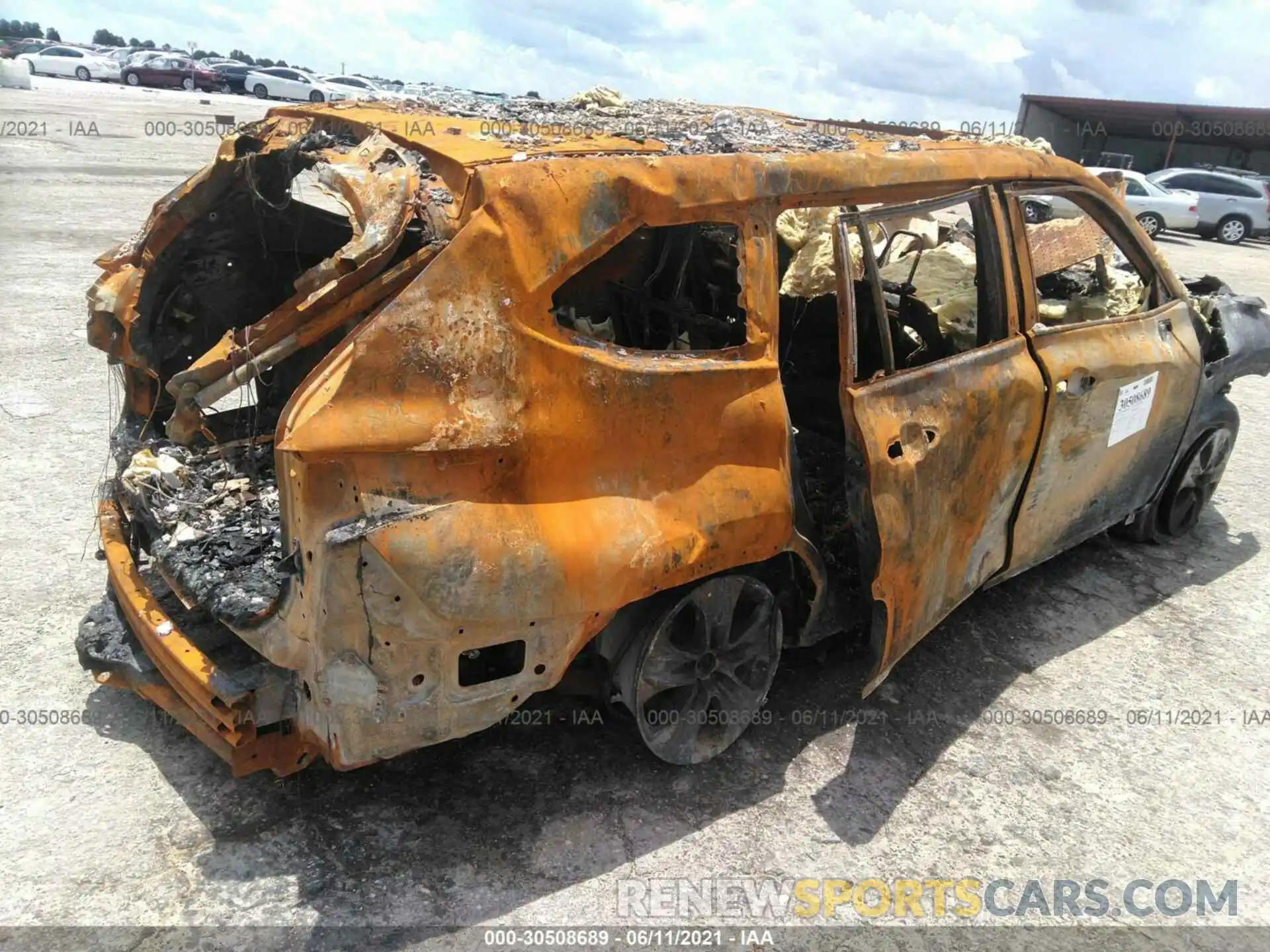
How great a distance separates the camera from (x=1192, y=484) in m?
4.79

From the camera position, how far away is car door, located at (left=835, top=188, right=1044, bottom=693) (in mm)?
2859

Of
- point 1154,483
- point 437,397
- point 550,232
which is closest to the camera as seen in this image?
point 437,397

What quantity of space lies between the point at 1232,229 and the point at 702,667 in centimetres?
2268

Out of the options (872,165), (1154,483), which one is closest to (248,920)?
(872,165)

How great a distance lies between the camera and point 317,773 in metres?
2.91

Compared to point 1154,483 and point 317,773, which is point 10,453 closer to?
point 317,773

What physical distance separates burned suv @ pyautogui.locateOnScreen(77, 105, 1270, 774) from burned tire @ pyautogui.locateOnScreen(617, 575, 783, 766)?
11 mm

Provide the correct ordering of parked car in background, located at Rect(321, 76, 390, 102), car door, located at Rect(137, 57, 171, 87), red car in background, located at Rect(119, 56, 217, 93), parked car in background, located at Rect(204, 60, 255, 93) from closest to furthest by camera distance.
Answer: car door, located at Rect(137, 57, 171, 87), red car in background, located at Rect(119, 56, 217, 93), parked car in background, located at Rect(321, 76, 390, 102), parked car in background, located at Rect(204, 60, 255, 93)

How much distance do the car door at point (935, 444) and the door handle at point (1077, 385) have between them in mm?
140

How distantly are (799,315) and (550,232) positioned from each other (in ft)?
7.28

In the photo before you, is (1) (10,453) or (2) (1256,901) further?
(1) (10,453)

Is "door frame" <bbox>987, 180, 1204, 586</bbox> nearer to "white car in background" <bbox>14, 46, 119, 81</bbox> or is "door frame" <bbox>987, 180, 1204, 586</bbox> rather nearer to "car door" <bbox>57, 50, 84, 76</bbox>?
"white car in background" <bbox>14, 46, 119, 81</bbox>

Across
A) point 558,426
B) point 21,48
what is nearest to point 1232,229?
point 558,426

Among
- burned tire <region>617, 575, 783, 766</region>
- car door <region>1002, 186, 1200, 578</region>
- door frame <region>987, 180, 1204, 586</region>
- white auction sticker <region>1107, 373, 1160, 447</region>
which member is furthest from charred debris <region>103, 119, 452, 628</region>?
white auction sticker <region>1107, 373, 1160, 447</region>
